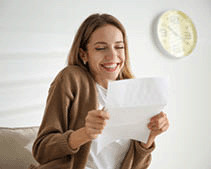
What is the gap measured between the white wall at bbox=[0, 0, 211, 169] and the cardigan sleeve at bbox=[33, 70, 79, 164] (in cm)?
103

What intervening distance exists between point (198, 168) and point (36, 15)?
212 cm

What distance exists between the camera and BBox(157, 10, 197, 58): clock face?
2.77 meters

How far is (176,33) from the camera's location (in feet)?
9.42

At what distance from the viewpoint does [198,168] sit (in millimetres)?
2953

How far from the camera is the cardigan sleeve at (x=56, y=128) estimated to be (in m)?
0.98

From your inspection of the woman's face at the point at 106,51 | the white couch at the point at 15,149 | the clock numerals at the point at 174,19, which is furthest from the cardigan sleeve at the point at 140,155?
the clock numerals at the point at 174,19

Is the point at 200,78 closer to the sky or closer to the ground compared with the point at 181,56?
closer to the ground

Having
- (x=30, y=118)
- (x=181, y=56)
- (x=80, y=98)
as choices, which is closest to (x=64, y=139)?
(x=80, y=98)

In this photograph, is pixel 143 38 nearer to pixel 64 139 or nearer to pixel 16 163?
pixel 16 163

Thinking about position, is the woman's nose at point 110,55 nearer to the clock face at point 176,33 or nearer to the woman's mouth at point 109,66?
the woman's mouth at point 109,66

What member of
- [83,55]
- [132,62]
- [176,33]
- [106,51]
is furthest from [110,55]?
[176,33]

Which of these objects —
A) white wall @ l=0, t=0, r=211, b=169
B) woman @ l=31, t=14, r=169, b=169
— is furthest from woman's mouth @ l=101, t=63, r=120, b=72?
white wall @ l=0, t=0, r=211, b=169

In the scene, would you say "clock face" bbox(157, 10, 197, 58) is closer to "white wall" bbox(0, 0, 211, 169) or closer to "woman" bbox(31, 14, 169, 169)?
"white wall" bbox(0, 0, 211, 169)

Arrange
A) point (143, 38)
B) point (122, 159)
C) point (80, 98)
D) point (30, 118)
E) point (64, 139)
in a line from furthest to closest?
point (143, 38) → point (30, 118) → point (122, 159) → point (80, 98) → point (64, 139)
